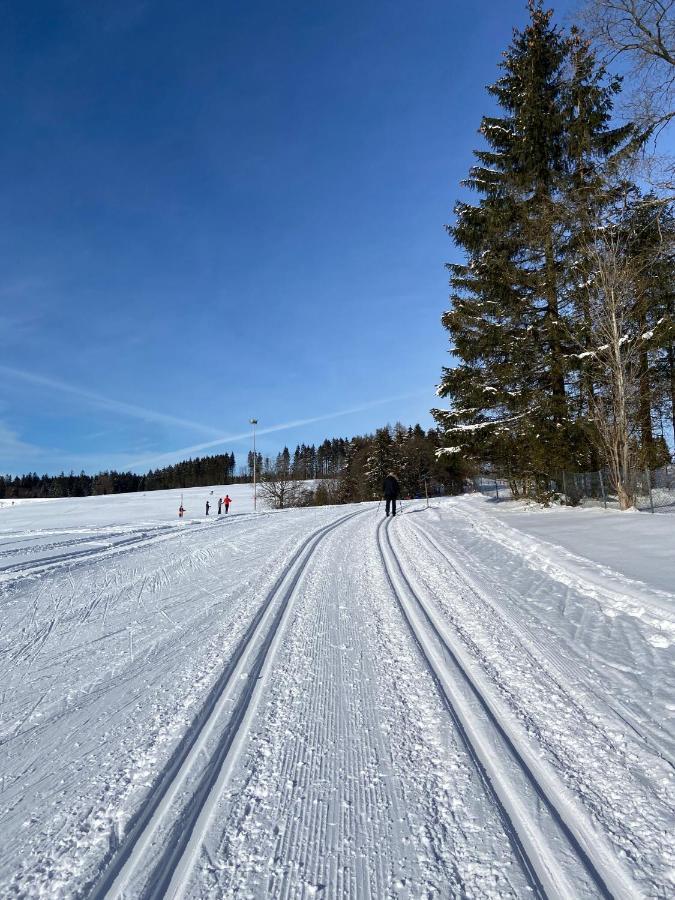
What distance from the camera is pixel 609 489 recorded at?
45.8 feet

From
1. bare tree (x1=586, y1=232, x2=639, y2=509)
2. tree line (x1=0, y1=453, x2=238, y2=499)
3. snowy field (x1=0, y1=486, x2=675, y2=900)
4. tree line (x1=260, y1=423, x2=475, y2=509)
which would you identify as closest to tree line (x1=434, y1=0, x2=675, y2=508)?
bare tree (x1=586, y1=232, x2=639, y2=509)

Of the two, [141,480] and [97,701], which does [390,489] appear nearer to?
[97,701]

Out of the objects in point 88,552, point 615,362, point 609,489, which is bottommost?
point 88,552

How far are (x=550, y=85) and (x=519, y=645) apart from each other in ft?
67.8

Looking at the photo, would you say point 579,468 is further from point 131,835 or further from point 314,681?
point 131,835

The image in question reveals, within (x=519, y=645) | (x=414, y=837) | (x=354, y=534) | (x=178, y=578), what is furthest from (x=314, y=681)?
(x=354, y=534)

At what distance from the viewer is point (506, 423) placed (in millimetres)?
16359

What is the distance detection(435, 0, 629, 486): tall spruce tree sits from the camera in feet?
48.6

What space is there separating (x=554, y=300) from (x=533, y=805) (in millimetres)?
16571

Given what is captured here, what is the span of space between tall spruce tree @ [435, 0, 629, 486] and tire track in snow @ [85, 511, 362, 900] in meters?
13.4

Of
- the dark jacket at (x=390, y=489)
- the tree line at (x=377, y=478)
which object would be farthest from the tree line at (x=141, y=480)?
the dark jacket at (x=390, y=489)

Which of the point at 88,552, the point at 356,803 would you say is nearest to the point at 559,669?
the point at 356,803

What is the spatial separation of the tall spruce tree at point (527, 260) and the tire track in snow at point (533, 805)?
12762 mm

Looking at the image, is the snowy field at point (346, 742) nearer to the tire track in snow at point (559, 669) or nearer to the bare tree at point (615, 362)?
the tire track in snow at point (559, 669)
